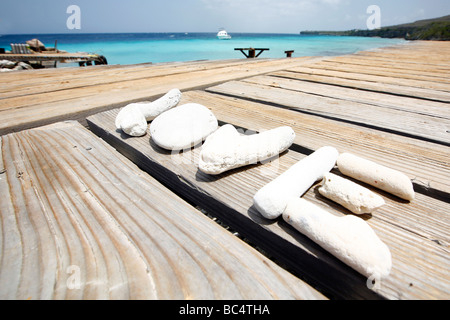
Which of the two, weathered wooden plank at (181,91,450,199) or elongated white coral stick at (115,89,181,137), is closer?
weathered wooden plank at (181,91,450,199)

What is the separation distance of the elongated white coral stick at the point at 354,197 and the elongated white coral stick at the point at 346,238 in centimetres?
9

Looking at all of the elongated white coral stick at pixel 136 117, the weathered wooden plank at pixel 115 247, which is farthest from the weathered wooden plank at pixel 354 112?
the weathered wooden plank at pixel 115 247

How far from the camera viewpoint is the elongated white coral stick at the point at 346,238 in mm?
570

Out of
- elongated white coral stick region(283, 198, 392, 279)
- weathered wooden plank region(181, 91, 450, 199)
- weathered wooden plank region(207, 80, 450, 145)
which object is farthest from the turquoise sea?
elongated white coral stick region(283, 198, 392, 279)

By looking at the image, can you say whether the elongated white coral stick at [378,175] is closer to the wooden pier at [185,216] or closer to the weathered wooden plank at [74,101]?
the wooden pier at [185,216]

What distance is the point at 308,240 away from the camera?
683 millimetres

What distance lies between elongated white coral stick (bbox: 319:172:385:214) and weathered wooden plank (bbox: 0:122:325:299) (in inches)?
12.7

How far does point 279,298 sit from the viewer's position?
1.77 feet

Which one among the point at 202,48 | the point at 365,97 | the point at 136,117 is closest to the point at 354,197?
the point at 136,117

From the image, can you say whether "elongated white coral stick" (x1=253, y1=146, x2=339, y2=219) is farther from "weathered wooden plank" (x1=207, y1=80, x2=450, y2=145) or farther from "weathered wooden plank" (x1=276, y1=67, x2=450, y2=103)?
"weathered wooden plank" (x1=276, y1=67, x2=450, y2=103)

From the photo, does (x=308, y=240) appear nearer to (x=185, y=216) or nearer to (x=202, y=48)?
(x=185, y=216)

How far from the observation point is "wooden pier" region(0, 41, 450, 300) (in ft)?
1.84

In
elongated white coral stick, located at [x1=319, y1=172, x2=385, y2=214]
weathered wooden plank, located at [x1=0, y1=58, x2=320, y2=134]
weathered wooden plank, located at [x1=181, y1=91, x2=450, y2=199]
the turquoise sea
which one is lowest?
elongated white coral stick, located at [x1=319, y1=172, x2=385, y2=214]

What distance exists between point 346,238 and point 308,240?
0.10 m
